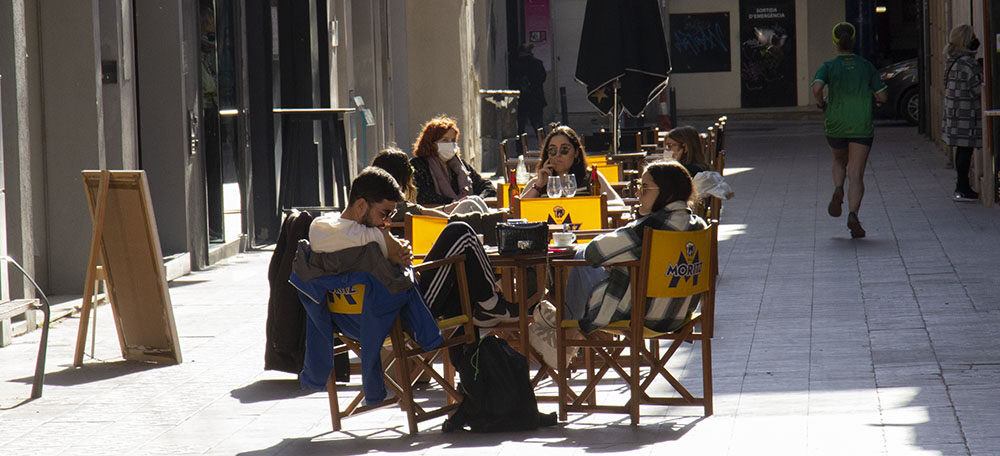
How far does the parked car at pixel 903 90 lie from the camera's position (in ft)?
87.4

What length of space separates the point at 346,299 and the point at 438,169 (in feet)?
12.1

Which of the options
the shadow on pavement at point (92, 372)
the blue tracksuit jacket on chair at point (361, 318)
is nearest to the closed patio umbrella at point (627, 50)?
the shadow on pavement at point (92, 372)

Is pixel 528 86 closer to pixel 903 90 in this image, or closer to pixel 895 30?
pixel 903 90

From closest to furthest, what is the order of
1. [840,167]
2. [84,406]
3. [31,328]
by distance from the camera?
[84,406] → [31,328] → [840,167]

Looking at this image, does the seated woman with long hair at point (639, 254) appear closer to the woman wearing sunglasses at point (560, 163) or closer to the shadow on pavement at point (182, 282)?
the woman wearing sunglasses at point (560, 163)

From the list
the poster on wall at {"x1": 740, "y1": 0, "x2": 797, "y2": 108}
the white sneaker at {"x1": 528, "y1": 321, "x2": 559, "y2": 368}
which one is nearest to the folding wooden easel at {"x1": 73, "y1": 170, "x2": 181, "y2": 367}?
the white sneaker at {"x1": 528, "y1": 321, "x2": 559, "y2": 368}

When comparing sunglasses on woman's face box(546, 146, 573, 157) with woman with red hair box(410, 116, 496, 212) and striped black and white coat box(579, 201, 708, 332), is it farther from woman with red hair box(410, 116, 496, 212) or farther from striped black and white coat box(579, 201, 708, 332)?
striped black and white coat box(579, 201, 708, 332)

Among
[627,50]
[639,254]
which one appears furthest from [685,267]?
[627,50]

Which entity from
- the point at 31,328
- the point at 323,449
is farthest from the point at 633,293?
the point at 31,328

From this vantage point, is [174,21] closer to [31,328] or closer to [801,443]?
[31,328]

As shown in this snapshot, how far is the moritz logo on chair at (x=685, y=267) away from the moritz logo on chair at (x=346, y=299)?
4.01 ft

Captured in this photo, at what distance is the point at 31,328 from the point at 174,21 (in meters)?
3.30

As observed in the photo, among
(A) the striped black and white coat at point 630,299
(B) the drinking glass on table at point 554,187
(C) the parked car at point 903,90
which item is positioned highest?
(C) the parked car at point 903,90

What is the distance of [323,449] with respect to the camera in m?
5.67
